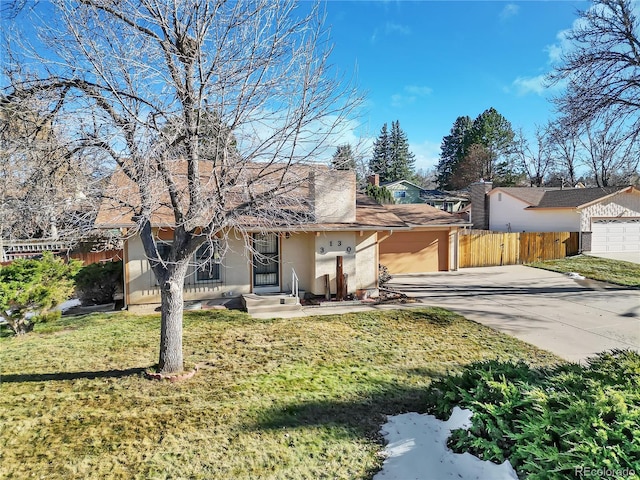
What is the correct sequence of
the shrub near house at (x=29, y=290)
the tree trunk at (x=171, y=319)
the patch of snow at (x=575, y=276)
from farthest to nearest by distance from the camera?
the patch of snow at (x=575, y=276)
the shrub near house at (x=29, y=290)
the tree trunk at (x=171, y=319)

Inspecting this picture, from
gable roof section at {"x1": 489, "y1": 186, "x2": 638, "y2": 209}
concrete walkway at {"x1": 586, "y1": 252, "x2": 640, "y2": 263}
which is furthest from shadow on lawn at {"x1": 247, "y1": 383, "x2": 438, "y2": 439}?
concrete walkway at {"x1": 586, "y1": 252, "x2": 640, "y2": 263}

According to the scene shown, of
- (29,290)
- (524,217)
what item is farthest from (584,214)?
(29,290)

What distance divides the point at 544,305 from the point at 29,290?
13461 mm

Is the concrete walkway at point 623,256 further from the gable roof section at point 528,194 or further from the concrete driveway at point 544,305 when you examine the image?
the concrete driveway at point 544,305

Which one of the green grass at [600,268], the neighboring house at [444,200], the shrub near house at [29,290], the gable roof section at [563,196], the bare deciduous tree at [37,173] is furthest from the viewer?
the neighboring house at [444,200]

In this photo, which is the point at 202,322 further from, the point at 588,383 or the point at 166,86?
the point at 588,383

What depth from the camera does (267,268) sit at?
1195 centimetres

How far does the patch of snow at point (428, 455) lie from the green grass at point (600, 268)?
1435 centimetres

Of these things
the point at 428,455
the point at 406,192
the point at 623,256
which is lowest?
the point at 428,455

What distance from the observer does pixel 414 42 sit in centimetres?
1009

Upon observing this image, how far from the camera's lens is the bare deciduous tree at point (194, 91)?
486cm

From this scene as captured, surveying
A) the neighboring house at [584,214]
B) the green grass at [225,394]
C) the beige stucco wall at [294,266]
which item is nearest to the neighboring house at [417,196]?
the neighboring house at [584,214]

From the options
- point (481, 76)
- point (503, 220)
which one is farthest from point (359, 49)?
point (503, 220)

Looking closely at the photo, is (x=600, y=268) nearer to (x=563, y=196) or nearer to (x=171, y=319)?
(x=563, y=196)
